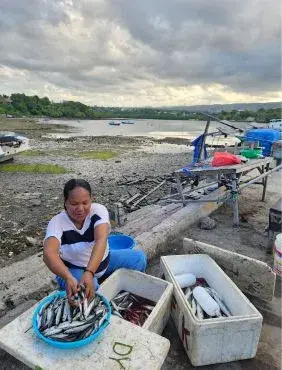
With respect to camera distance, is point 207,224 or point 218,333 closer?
point 218,333

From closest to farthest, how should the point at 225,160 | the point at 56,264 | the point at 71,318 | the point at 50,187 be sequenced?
the point at 71,318
the point at 56,264
the point at 225,160
the point at 50,187

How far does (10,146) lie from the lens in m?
20.9

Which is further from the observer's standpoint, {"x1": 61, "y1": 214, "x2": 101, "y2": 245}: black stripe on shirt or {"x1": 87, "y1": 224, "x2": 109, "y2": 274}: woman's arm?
{"x1": 61, "y1": 214, "x2": 101, "y2": 245}: black stripe on shirt

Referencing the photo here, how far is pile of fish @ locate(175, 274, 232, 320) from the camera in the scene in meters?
3.40

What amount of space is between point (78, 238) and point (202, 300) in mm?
1584

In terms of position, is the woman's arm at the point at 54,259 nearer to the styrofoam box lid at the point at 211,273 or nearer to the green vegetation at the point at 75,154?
the styrofoam box lid at the point at 211,273

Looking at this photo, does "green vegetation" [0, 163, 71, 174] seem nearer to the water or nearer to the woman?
the water

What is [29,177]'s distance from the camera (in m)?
16.9

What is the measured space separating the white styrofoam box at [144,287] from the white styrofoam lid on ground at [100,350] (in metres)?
0.64

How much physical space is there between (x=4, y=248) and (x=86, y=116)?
432ft

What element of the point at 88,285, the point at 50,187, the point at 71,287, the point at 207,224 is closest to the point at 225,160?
the point at 207,224

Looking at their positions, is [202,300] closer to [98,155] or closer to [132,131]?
[98,155]

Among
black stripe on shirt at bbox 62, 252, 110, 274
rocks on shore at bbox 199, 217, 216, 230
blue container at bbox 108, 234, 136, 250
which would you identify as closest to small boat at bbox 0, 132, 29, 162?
rocks on shore at bbox 199, 217, 216, 230

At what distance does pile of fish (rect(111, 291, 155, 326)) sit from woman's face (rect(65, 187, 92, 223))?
105 cm
